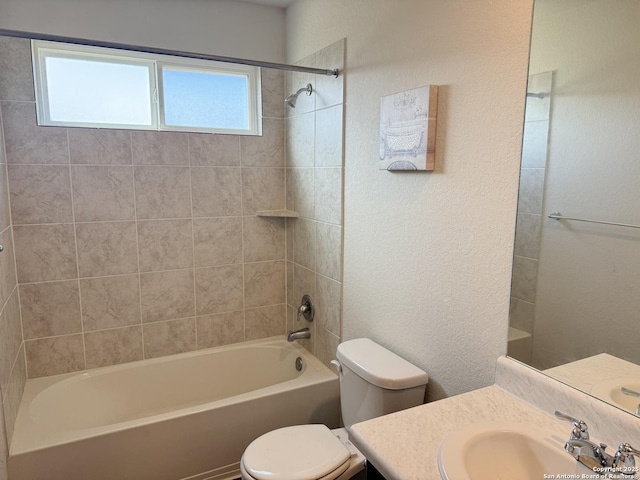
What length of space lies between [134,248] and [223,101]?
3.56ft

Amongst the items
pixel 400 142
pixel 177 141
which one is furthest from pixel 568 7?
pixel 177 141

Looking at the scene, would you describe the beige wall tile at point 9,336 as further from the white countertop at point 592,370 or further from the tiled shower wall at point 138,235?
the white countertop at point 592,370

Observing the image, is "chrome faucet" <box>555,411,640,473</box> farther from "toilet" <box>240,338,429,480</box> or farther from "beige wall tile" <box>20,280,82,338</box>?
"beige wall tile" <box>20,280,82,338</box>

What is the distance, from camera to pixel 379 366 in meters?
1.76

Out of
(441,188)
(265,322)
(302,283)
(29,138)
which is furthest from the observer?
(265,322)

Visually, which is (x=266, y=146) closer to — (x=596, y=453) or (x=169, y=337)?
(x=169, y=337)

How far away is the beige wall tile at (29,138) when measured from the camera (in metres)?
2.22

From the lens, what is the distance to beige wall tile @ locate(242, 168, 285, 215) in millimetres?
2820

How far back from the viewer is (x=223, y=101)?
9.18 feet

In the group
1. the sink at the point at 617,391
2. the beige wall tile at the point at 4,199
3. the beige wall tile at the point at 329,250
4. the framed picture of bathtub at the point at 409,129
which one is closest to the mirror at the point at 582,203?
the sink at the point at 617,391

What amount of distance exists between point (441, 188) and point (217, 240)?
1633mm

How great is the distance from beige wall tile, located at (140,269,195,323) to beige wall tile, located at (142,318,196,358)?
0.14 feet

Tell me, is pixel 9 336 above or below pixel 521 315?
below

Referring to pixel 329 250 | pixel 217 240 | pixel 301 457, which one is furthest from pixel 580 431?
pixel 217 240
